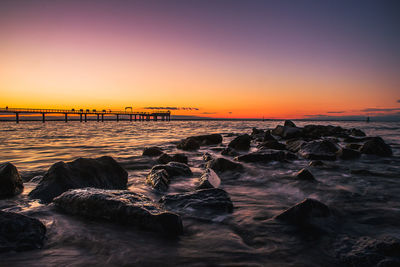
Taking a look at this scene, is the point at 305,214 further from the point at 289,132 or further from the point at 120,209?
the point at 289,132

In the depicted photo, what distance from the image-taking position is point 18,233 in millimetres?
2311

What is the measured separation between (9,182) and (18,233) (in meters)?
2.40

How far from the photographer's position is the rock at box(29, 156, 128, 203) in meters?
3.94

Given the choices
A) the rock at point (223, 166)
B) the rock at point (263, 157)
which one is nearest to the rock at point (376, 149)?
the rock at point (263, 157)

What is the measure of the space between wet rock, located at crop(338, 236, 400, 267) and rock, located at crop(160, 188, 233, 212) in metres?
1.61

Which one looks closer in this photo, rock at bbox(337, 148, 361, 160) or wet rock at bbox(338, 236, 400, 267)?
wet rock at bbox(338, 236, 400, 267)

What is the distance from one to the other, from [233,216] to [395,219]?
7.52ft

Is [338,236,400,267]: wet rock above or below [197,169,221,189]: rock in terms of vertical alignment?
above

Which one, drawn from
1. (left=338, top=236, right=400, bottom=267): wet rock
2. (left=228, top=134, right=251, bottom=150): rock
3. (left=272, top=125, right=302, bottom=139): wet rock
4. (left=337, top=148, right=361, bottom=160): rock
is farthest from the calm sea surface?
(left=272, top=125, right=302, bottom=139): wet rock

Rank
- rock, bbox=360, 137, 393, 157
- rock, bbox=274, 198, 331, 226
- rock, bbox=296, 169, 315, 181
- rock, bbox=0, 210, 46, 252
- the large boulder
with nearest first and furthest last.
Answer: rock, bbox=0, 210, 46, 252 → rock, bbox=274, 198, 331, 226 → the large boulder → rock, bbox=296, 169, 315, 181 → rock, bbox=360, 137, 393, 157

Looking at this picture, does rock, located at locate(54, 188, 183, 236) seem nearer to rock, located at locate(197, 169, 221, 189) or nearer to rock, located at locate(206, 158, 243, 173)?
rock, located at locate(197, 169, 221, 189)

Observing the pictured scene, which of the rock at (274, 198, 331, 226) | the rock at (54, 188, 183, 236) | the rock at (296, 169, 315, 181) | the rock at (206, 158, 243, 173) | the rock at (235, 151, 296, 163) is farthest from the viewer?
the rock at (235, 151, 296, 163)

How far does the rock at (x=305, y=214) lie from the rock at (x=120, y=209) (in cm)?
149

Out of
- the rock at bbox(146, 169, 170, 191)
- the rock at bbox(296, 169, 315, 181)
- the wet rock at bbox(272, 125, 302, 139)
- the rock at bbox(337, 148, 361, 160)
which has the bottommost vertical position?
the rock at bbox(146, 169, 170, 191)
